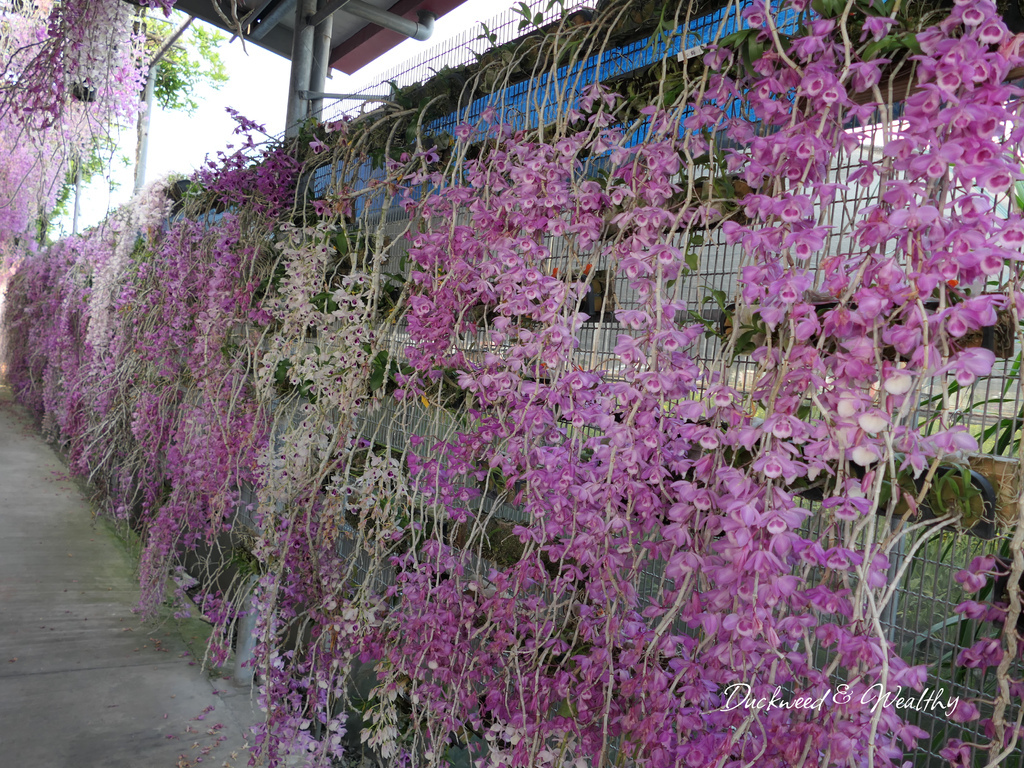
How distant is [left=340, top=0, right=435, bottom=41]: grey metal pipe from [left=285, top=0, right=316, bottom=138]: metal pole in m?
0.18

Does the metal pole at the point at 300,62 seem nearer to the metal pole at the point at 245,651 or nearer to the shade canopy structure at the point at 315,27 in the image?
the shade canopy structure at the point at 315,27

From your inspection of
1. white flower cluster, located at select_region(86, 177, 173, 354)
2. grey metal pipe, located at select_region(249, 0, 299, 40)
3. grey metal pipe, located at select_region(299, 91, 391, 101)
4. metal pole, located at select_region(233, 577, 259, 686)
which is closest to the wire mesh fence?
grey metal pipe, located at select_region(299, 91, 391, 101)

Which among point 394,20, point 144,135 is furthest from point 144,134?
point 394,20

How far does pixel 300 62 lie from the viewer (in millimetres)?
3260

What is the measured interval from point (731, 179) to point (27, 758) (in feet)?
8.76

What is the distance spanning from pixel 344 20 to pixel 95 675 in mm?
3259

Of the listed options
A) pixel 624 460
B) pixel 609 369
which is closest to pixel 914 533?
pixel 624 460

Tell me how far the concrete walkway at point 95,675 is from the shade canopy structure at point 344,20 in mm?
2679

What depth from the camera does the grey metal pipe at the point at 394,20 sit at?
3230 mm

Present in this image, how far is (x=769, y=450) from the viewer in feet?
2.94

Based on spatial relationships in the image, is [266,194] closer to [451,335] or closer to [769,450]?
[451,335]

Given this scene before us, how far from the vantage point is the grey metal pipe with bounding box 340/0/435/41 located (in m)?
3.23

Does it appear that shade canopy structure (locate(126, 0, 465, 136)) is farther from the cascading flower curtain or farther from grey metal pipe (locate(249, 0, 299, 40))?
the cascading flower curtain

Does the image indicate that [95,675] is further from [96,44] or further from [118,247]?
[118,247]
